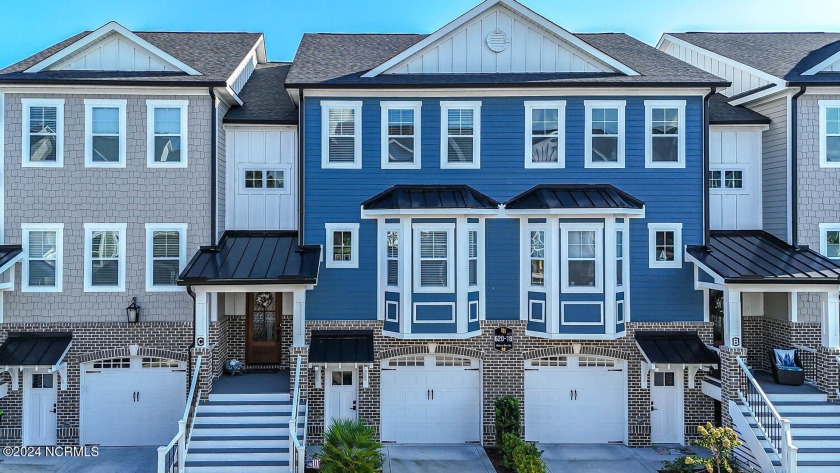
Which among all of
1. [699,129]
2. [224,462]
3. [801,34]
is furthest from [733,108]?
[224,462]

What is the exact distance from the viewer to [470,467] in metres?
11.6

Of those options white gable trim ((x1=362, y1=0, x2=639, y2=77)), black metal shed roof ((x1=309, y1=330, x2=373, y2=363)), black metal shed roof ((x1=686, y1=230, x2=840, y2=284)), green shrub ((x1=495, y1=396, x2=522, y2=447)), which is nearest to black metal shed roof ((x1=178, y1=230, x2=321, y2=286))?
black metal shed roof ((x1=309, y1=330, x2=373, y2=363))

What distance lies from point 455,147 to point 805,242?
A: 363 inches

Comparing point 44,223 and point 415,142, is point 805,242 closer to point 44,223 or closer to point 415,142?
point 415,142

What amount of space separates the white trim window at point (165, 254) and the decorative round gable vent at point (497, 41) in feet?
29.1

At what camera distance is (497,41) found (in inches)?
521

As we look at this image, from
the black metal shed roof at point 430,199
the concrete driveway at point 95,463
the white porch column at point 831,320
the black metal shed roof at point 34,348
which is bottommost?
the concrete driveway at point 95,463

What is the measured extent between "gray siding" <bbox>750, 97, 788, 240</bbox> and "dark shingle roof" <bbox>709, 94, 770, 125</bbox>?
310mm

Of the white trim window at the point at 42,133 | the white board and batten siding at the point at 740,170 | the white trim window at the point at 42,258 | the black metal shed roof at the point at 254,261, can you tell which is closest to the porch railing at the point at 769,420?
the white board and batten siding at the point at 740,170

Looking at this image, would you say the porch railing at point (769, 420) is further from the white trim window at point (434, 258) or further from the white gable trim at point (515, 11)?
the white gable trim at point (515, 11)

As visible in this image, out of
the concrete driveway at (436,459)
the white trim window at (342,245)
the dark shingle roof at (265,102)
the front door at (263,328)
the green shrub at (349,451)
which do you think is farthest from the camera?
the front door at (263,328)

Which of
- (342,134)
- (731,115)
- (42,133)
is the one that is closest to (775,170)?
(731,115)

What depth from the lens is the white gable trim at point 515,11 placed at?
12945 millimetres

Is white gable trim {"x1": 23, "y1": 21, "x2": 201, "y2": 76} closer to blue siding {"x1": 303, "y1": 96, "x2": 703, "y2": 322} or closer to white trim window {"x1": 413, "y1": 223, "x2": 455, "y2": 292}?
blue siding {"x1": 303, "y1": 96, "x2": 703, "y2": 322}
